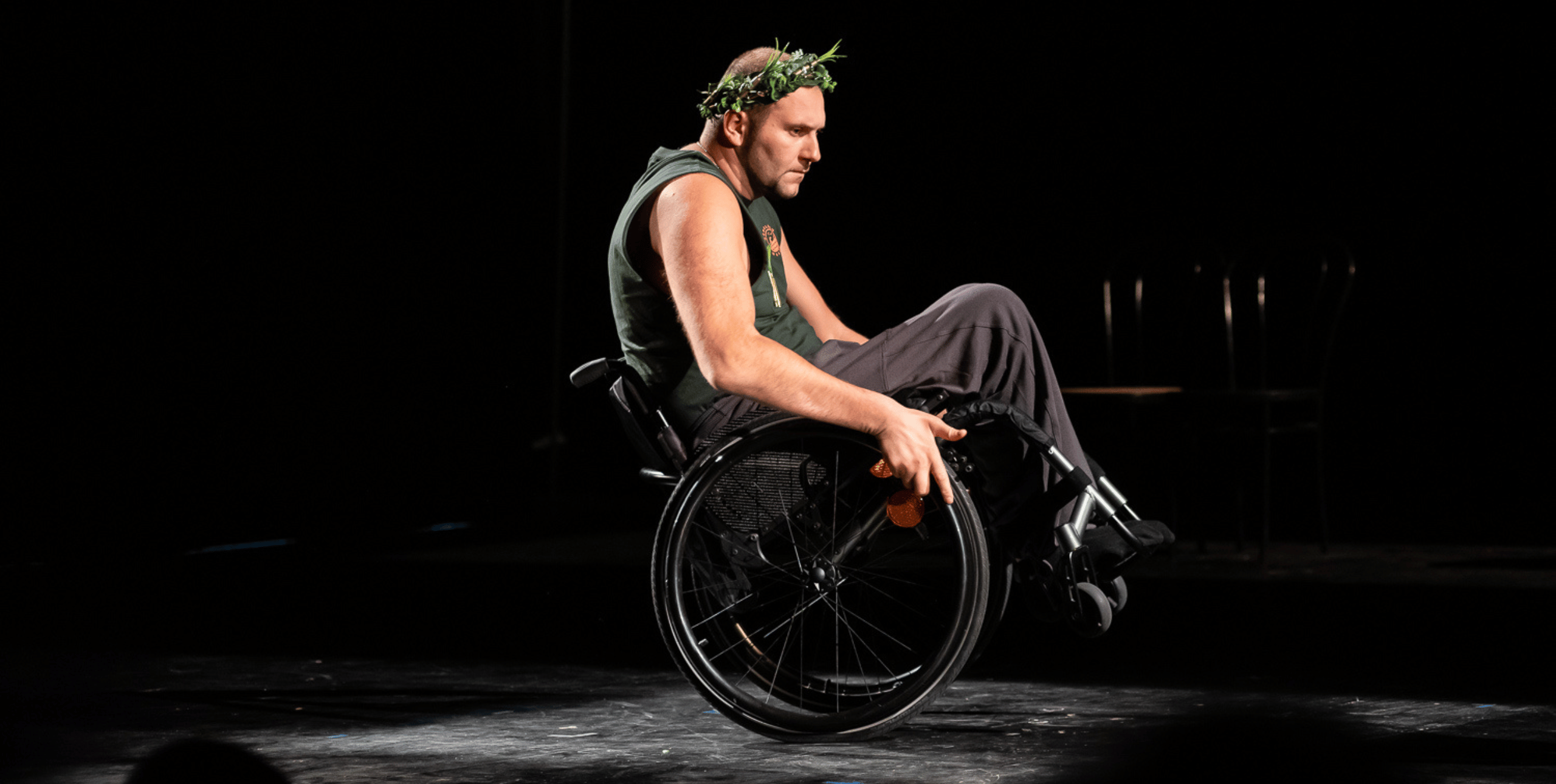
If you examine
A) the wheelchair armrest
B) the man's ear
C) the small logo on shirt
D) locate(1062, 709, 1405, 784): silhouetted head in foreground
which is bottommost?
locate(1062, 709, 1405, 784): silhouetted head in foreground

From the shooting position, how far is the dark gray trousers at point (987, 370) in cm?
230

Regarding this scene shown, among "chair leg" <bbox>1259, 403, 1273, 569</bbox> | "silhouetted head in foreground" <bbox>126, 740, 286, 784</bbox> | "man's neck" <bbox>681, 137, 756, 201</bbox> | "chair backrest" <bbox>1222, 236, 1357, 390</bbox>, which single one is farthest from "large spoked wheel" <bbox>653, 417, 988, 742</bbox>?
"chair backrest" <bbox>1222, 236, 1357, 390</bbox>

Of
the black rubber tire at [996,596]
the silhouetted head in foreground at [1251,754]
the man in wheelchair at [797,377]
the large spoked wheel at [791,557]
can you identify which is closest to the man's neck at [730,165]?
the man in wheelchair at [797,377]

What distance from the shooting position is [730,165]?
2.49 m

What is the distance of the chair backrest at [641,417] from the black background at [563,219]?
8.16 feet

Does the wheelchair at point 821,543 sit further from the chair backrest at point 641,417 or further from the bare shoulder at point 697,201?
the bare shoulder at point 697,201

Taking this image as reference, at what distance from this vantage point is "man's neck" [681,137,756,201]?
248 cm

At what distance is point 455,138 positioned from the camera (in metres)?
5.75

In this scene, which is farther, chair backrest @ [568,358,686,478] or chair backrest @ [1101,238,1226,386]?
chair backrest @ [1101,238,1226,386]

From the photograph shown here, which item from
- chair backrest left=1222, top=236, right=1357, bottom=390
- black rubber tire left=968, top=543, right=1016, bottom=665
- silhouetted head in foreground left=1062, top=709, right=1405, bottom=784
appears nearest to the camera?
silhouetted head in foreground left=1062, top=709, right=1405, bottom=784

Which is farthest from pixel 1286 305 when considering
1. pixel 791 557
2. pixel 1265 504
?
pixel 791 557

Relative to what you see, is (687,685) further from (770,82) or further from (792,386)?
(770,82)

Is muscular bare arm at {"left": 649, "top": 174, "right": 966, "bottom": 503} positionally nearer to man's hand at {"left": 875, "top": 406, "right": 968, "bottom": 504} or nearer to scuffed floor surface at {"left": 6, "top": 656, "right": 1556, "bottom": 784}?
man's hand at {"left": 875, "top": 406, "right": 968, "bottom": 504}

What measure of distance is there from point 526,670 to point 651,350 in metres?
0.83
